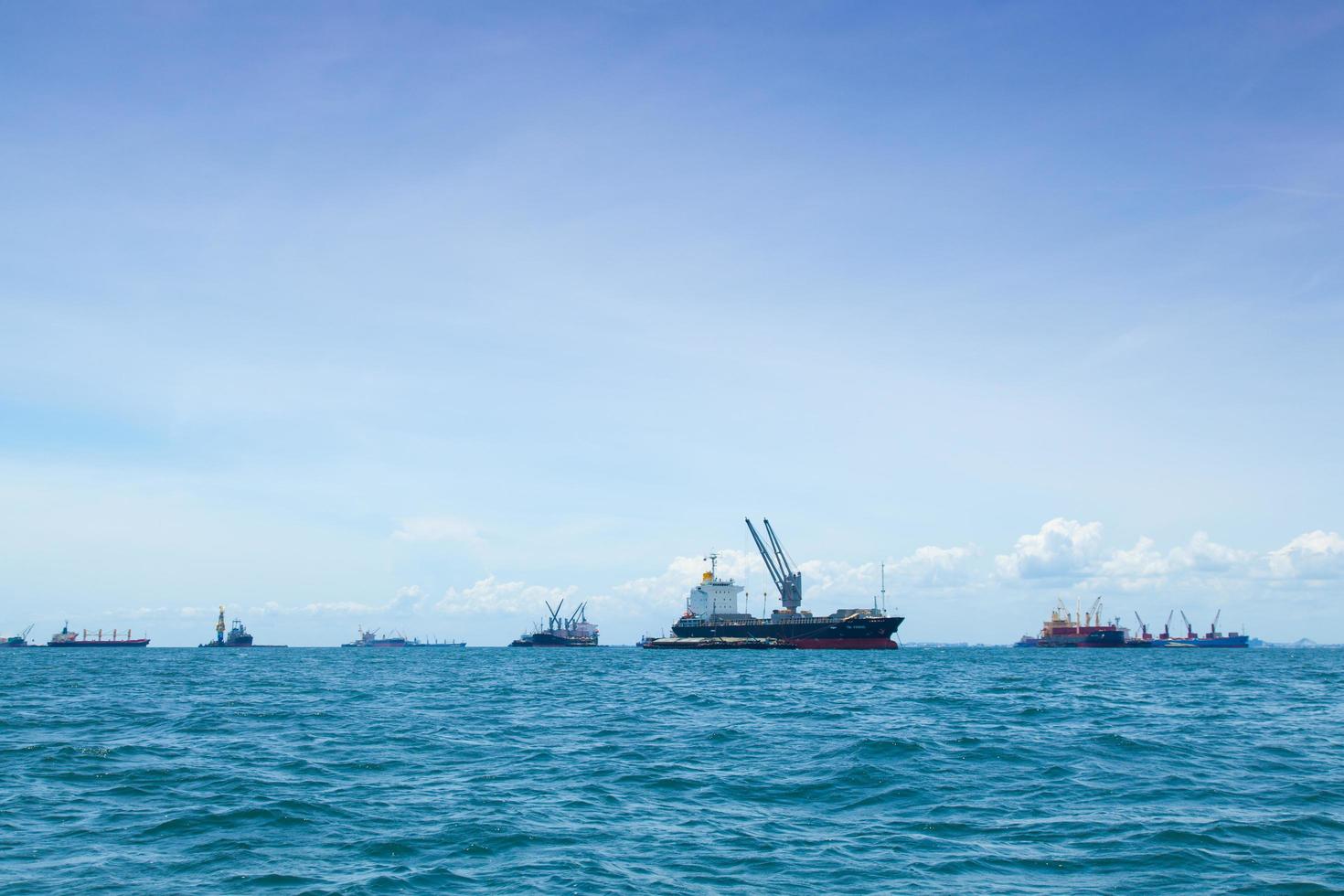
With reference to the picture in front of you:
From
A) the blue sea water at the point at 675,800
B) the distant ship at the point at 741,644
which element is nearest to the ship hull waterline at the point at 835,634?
the distant ship at the point at 741,644

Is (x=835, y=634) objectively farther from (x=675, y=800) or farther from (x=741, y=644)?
(x=675, y=800)

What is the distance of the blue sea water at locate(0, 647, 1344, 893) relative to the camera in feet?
63.8

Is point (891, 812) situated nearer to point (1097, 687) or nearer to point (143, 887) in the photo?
point (143, 887)

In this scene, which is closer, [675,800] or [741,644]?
[675,800]

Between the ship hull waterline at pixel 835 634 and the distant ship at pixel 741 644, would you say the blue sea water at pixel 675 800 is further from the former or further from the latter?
the distant ship at pixel 741 644

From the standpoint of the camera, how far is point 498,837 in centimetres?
2231

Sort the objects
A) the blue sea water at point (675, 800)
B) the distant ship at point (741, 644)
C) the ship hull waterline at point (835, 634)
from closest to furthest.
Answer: the blue sea water at point (675, 800) < the ship hull waterline at point (835, 634) < the distant ship at point (741, 644)

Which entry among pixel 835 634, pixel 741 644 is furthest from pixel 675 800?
pixel 741 644

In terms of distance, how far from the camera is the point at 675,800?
88.5ft

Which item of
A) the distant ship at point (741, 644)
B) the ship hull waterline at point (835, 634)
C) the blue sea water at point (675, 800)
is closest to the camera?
the blue sea water at point (675, 800)

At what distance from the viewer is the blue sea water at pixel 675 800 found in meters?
19.5

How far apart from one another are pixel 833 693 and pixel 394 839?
47.8 metres

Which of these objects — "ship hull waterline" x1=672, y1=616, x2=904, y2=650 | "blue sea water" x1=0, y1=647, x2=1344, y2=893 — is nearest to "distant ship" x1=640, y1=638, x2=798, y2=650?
"ship hull waterline" x1=672, y1=616, x2=904, y2=650

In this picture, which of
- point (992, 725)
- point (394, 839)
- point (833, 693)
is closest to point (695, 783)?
point (394, 839)
